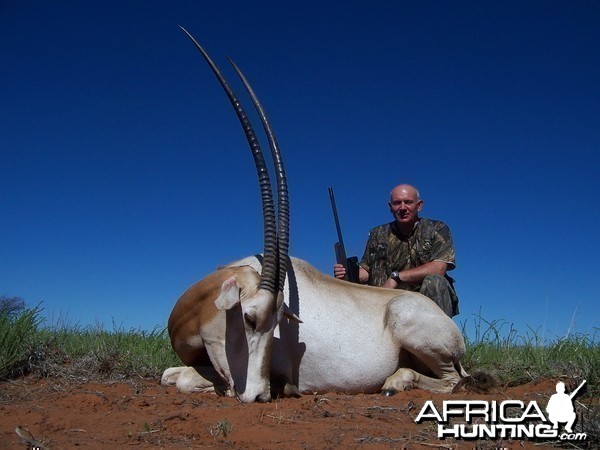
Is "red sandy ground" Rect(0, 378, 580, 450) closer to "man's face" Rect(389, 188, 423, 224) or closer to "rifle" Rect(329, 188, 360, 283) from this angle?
"rifle" Rect(329, 188, 360, 283)

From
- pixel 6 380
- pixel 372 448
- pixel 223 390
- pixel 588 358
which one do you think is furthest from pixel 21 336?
pixel 588 358

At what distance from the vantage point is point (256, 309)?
4555 mm

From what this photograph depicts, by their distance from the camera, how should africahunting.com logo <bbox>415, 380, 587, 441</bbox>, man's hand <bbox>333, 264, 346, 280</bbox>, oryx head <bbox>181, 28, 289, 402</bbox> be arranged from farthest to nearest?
man's hand <bbox>333, 264, 346, 280</bbox>
oryx head <bbox>181, 28, 289, 402</bbox>
africahunting.com logo <bbox>415, 380, 587, 441</bbox>

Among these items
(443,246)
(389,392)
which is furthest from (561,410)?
(443,246)

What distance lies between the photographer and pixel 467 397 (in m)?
4.71

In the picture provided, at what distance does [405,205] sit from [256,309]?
11.8ft

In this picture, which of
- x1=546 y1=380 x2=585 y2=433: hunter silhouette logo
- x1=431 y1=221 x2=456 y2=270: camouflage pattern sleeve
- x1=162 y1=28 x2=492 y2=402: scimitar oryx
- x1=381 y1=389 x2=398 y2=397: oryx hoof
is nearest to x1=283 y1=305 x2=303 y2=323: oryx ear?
x1=162 y1=28 x2=492 y2=402: scimitar oryx

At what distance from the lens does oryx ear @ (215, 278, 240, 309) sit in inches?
178

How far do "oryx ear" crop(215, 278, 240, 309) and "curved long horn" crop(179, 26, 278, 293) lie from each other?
24cm

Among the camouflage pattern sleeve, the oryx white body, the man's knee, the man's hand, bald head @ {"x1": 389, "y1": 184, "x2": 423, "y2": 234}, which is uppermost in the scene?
bald head @ {"x1": 389, "y1": 184, "x2": 423, "y2": 234}

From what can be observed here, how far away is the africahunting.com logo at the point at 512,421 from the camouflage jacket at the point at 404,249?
3443 millimetres

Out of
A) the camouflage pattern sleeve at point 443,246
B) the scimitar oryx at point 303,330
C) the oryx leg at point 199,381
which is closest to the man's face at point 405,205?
the camouflage pattern sleeve at point 443,246

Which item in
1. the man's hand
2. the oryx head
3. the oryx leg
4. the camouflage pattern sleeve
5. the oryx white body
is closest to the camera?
the oryx head

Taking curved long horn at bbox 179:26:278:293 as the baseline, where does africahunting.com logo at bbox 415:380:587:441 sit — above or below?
below
